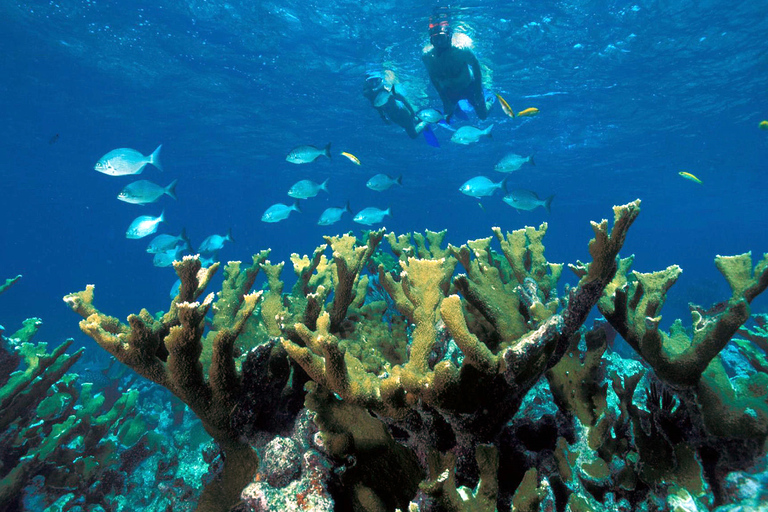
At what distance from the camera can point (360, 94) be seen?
22047 mm

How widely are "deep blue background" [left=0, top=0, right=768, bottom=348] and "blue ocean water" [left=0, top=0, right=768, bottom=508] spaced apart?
0.37 feet

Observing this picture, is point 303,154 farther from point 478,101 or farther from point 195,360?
point 478,101

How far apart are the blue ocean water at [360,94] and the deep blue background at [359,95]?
113 millimetres

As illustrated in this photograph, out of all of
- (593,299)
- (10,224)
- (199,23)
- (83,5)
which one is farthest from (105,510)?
(10,224)

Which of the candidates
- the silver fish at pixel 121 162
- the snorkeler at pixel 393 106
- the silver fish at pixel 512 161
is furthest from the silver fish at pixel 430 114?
the silver fish at pixel 121 162

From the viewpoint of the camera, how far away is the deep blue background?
15180 mm

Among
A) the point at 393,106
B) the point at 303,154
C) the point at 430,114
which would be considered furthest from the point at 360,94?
the point at 303,154

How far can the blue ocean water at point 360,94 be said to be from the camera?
1513 cm

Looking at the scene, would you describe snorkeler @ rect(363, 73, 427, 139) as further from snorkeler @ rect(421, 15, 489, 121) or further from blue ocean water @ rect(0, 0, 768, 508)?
blue ocean water @ rect(0, 0, 768, 508)

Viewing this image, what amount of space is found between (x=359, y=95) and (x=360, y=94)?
11 cm

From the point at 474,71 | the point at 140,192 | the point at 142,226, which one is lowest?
the point at 142,226

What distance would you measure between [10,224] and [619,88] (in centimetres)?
11181

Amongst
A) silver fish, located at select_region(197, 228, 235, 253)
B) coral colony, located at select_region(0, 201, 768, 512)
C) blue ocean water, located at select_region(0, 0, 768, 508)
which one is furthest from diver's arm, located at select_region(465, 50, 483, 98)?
coral colony, located at select_region(0, 201, 768, 512)

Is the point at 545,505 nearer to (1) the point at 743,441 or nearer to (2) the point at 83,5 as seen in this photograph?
(1) the point at 743,441
